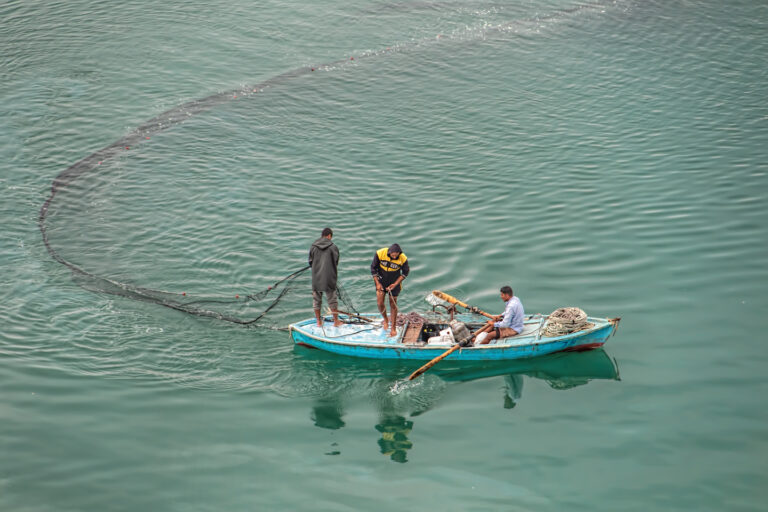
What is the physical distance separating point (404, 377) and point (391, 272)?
2099mm

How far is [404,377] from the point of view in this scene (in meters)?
13.5

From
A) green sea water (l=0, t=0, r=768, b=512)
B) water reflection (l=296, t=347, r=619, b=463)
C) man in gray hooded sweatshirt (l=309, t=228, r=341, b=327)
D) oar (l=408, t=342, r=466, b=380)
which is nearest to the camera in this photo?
green sea water (l=0, t=0, r=768, b=512)

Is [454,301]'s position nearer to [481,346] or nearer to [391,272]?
[481,346]

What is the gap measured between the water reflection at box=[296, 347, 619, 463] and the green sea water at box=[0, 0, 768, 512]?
0.07 metres

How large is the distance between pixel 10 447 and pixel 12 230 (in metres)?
9.26

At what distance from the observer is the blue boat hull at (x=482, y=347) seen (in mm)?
13453

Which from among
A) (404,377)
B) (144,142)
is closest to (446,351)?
(404,377)

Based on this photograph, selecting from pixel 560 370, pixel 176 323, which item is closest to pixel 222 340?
pixel 176 323

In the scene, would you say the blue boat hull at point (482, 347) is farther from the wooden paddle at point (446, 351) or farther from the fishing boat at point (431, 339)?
the wooden paddle at point (446, 351)

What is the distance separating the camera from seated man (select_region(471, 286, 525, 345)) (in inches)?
526

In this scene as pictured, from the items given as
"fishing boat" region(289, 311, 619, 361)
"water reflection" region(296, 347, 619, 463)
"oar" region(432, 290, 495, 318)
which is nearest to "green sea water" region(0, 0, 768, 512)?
"water reflection" region(296, 347, 619, 463)

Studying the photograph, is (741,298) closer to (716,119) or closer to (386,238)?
(386,238)

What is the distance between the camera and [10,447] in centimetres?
1148

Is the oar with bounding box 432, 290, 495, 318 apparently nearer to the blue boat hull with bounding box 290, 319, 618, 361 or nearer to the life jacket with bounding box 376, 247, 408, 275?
the blue boat hull with bounding box 290, 319, 618, 361
